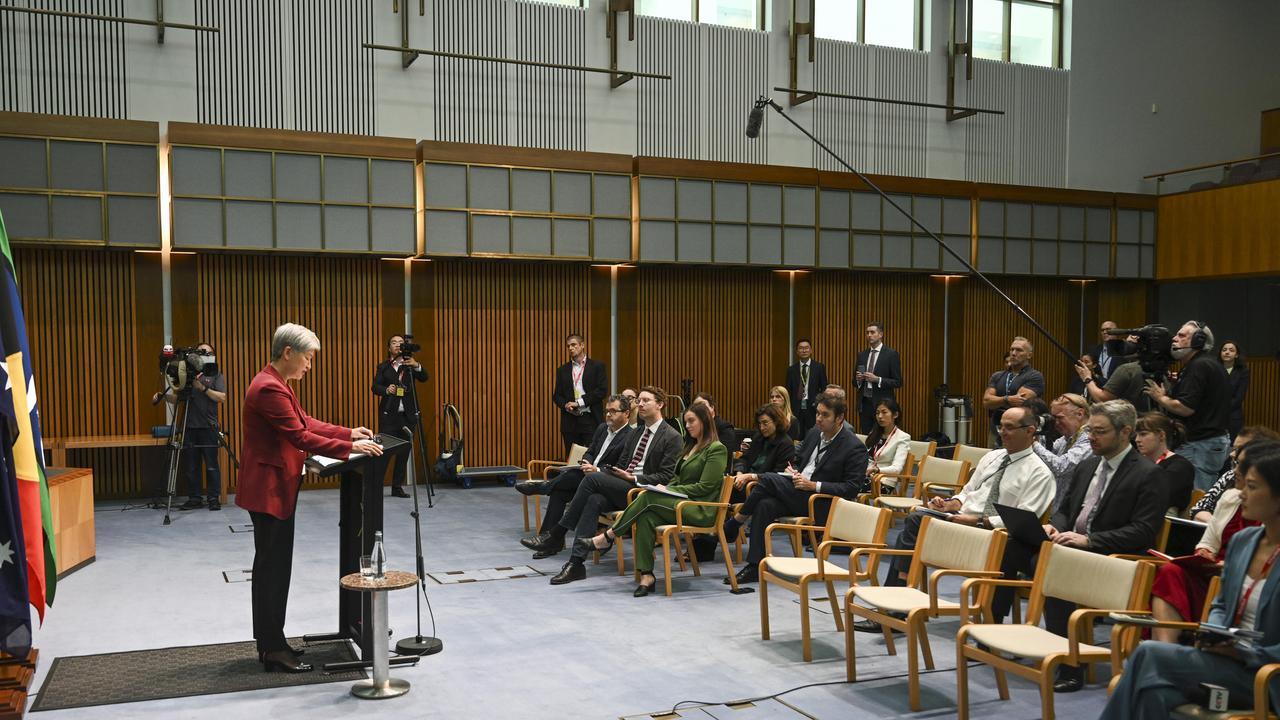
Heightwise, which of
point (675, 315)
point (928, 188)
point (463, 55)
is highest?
point (463, 55)

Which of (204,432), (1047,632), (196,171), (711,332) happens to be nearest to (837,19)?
(711,332)

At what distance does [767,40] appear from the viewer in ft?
41.7

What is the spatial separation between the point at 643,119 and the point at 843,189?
262 centimetres

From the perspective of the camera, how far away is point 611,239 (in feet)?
37.7

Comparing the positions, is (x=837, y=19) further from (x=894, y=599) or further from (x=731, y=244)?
(x=894, y=599)

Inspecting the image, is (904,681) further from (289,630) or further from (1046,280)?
(1046,280)

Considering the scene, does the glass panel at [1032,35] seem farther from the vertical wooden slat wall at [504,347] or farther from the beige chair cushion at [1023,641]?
the beige chair cushion at [1023,641]

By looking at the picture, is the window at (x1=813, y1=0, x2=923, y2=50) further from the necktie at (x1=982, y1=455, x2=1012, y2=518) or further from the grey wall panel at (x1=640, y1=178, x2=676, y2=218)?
the necktie at (x1=982, y1=455, x2=1012, y2=518)

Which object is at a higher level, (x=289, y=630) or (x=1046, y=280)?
(x=1046, y=280)

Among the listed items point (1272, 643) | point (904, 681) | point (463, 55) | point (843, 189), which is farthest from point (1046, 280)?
point (1272, 643)

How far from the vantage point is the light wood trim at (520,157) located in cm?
1072

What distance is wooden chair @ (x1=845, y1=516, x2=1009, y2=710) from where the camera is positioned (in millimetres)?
4266

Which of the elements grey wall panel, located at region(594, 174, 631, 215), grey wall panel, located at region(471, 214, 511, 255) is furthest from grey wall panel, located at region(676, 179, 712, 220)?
grey wall panel, located at region(471, 214, 511, 255)

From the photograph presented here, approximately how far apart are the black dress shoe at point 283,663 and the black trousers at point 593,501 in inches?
93.3
